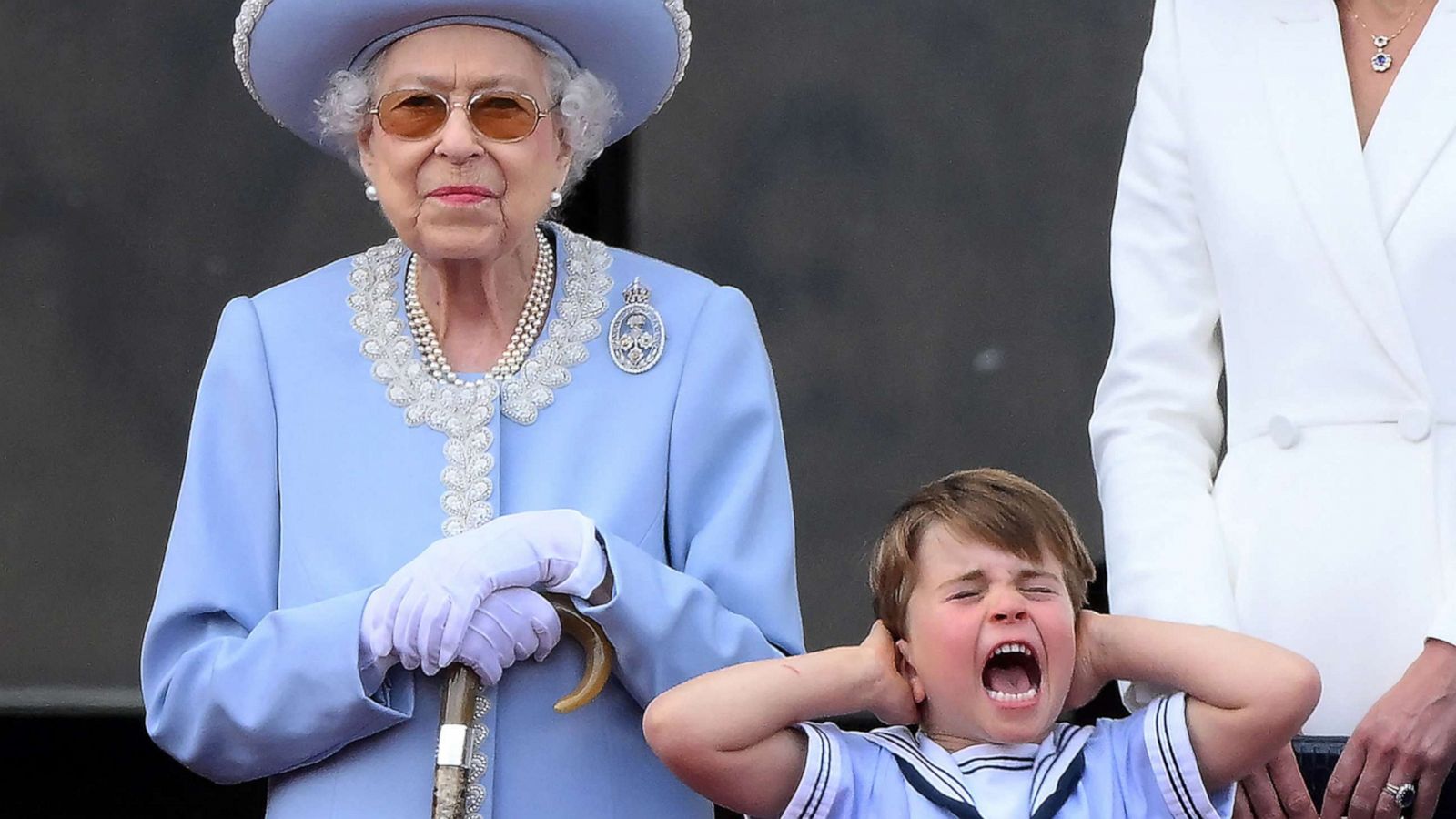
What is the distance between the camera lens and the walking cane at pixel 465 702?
9.04 feet

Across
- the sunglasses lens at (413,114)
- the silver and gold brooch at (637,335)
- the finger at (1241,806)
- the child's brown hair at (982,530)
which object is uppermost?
the sunglasses lens at (413,114)

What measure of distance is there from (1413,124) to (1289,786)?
2.68ft

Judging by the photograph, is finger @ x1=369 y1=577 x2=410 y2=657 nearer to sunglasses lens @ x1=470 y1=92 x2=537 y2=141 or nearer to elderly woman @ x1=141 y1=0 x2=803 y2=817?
elderly woman @ x1=141 y1=0 x2=803 y2=817

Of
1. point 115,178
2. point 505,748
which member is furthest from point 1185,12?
point 115,178

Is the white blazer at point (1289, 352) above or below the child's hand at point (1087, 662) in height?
above

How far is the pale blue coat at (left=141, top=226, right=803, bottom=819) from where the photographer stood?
9.34 ft

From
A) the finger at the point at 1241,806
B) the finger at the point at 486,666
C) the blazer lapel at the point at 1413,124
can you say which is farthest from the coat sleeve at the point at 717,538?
the blazer lapel at the point at 1413,124

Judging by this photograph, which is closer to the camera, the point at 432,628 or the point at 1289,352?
the point at 432,628

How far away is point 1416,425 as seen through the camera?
9.65 feet

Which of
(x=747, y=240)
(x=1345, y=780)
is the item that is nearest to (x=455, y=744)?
(x=1345, y=780)

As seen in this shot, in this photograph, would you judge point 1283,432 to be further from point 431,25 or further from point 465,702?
point 431,25

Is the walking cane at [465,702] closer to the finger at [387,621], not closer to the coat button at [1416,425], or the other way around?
the finger at [387,621]

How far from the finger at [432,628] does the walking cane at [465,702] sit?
0.05m

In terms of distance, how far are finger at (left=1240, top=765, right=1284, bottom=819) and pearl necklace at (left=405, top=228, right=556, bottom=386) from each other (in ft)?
3.24
